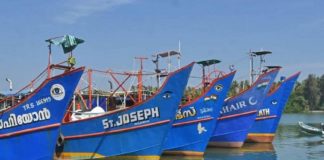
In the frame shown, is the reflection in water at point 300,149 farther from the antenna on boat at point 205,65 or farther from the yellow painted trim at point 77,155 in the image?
the yellow painted trim at point 77,155

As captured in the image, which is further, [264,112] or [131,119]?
[264,112]

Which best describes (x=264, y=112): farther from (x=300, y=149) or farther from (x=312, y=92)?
(x=312, y=92)

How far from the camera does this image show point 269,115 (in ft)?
110

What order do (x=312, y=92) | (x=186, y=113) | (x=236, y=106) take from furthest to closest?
(x=312, y=92)
(x=236, y=106)
(x=186, y=113)

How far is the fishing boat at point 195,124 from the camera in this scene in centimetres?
2566

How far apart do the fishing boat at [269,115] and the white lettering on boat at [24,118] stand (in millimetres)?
18353

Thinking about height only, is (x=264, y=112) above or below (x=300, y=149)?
above

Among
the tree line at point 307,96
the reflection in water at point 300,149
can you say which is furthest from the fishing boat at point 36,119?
the tree line at point 307,96

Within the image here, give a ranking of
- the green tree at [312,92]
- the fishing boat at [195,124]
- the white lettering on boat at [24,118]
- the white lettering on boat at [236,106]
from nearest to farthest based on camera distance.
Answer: the white lettering on boat at [24,118] < the fishing boat at [195,124] < the white lettering on boat at [236,106] < the green tree at [312,92]

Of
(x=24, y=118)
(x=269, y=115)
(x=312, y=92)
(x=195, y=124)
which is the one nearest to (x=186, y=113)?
(x=195, y=124)

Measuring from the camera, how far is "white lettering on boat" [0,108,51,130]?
17.6 m

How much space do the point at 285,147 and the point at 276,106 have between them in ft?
10.1

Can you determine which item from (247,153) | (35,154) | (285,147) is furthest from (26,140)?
(285,147)

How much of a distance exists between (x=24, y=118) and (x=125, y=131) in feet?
16.8
